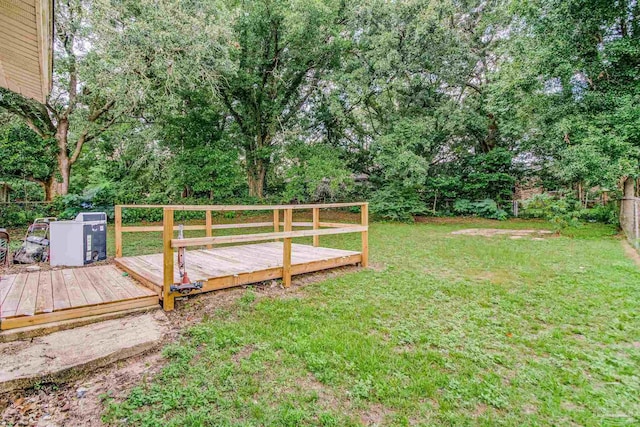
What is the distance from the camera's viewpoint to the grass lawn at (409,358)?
1.87 m

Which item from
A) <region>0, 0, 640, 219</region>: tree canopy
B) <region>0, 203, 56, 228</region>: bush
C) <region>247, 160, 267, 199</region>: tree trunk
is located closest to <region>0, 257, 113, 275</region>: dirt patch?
<region>0, 0, 640, 219</region>: tree canopy

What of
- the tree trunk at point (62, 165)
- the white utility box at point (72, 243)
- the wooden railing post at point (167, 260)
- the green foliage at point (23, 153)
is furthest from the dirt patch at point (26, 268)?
the green foliage at point (23, 153)

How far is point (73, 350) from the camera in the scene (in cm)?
236

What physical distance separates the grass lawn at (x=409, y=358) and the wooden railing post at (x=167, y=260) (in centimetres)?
57

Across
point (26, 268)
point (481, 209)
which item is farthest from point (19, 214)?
point (481, 209)

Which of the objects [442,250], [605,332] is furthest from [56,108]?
[605,332]

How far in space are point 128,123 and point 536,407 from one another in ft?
52.1

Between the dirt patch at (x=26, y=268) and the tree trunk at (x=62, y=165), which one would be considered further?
the tree trunk at (x=62, y=165)

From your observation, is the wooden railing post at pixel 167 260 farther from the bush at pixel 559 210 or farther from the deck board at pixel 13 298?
the bush at pixel 559 210

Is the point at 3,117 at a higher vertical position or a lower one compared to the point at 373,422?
higher

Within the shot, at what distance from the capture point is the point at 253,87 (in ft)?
42.7

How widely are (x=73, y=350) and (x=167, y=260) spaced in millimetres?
1082

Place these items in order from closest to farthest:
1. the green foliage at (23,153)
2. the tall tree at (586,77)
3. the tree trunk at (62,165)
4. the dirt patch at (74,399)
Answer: the dirt patch at (74,399) < the tall tree at (586,77) < the green foliage at (23,153) < the tree trunk at (62,165)

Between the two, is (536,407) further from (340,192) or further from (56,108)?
(56,108)
